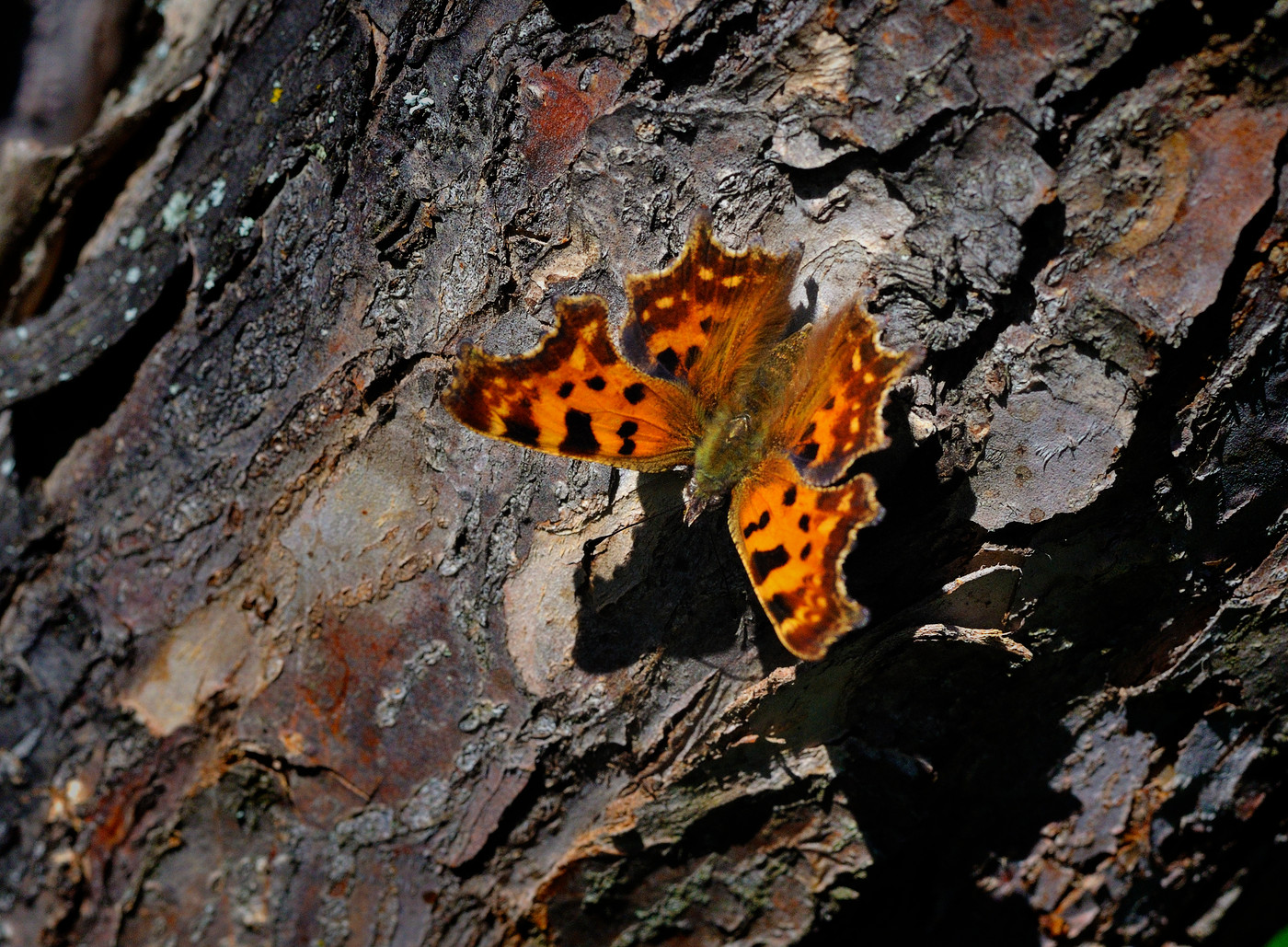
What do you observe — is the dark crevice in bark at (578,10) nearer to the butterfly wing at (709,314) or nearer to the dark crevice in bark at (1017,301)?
the butterfly wing at (709,314)

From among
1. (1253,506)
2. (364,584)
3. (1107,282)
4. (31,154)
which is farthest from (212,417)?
(31,154)

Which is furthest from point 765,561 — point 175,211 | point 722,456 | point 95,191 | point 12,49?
point 12,49

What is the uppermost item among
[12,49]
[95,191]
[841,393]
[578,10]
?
[12,49]

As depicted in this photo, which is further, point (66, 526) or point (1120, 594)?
point (66, 526)

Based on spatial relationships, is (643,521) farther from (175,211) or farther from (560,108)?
(175,211)

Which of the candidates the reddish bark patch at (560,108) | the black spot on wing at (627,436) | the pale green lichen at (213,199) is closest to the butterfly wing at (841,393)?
the black spot on wing at (627,436)

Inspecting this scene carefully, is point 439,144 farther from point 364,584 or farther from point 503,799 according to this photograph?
point 503,799
